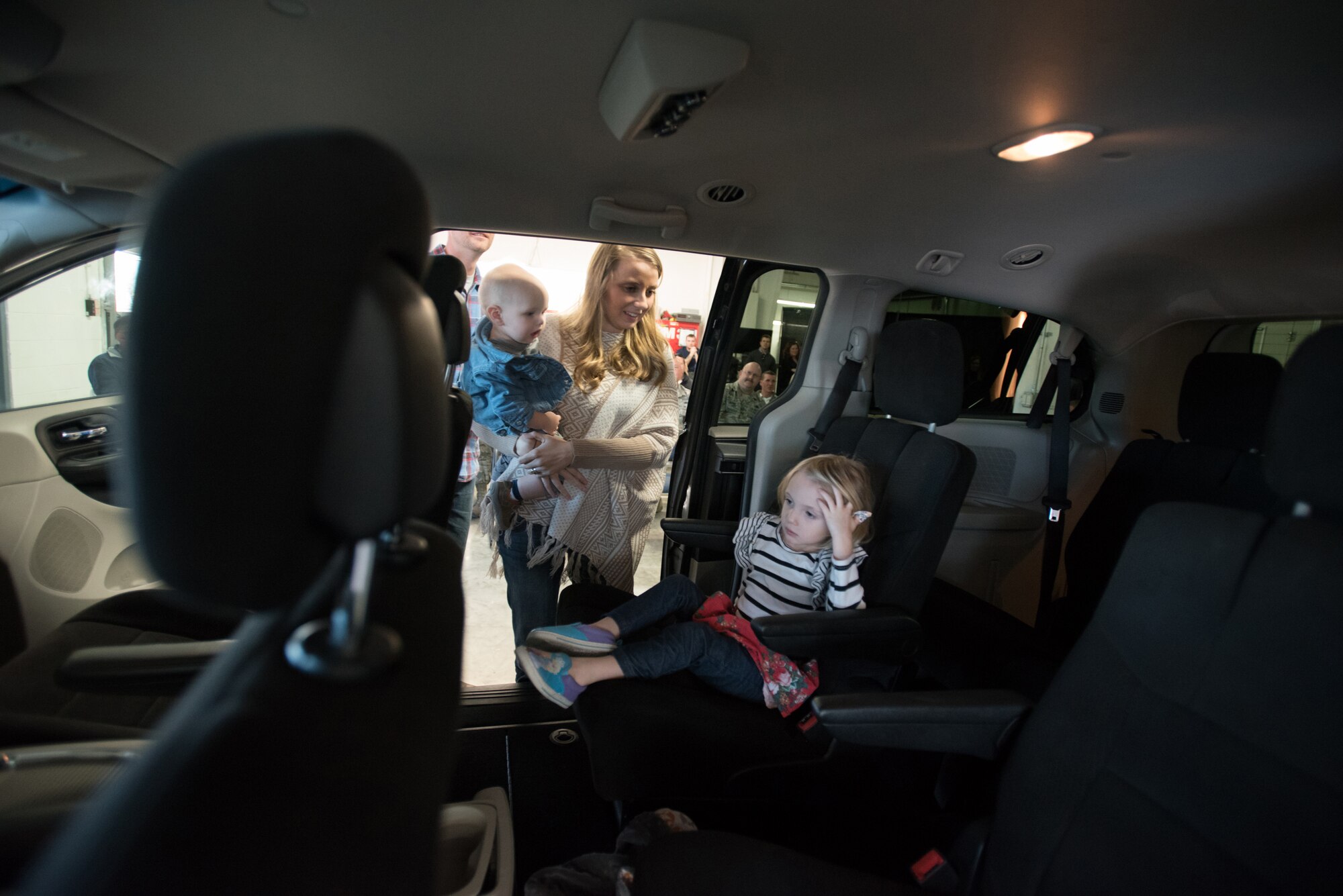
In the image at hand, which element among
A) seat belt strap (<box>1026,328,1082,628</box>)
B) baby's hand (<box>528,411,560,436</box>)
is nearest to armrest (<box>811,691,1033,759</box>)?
baby's hand (<box>528,411,560,436</box>)

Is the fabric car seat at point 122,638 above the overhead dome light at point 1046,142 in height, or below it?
below

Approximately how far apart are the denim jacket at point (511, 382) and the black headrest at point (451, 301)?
30 cm

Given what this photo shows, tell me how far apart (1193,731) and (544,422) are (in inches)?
65.7

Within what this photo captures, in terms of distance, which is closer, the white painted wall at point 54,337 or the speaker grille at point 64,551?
the white painted wall at point 54,337

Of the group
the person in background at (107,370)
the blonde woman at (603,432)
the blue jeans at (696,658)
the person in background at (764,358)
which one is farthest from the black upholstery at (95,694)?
the person in background at (764,358)

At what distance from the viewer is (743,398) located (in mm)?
2855

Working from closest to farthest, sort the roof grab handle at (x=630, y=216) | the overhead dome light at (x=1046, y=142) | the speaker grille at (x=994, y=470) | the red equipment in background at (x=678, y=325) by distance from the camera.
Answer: the overhead dome light at (x=1046, y=142) < the roof grab handle at (x=630, y=216) < the speaker grille at (x=994, y=470) < the red equipment in background at (x=678, y=325)

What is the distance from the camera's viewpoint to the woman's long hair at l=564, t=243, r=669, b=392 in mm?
2078

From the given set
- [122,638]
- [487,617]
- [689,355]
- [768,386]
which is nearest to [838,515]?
[768,386]

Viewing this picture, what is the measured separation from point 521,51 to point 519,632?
1.77 metres

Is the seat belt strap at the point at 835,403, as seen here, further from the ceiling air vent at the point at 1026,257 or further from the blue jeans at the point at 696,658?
the blue jeans at the point at 696,658

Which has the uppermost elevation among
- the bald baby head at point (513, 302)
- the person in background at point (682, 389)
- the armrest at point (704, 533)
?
the bald baby head at point (513, 302)

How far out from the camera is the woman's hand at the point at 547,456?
194cm

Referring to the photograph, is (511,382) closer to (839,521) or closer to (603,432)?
(603,432)
